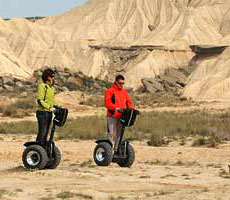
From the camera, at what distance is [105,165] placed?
1220 centimetres

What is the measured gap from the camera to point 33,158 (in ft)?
37.7

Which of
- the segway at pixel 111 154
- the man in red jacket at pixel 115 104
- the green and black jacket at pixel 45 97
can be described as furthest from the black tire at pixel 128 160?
the green and black jacket at pixel 45 97

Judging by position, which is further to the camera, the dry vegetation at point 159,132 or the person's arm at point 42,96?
the dry vegetation at point 159,132

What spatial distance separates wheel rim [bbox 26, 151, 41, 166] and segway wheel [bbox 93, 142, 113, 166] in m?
1.37

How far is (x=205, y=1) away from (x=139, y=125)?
88.1m

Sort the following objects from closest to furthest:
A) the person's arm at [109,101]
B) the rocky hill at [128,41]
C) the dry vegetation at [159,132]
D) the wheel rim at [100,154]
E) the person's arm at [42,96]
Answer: the person's arm at [42,96]
the person's arm at [109,101]
the wheel rim at [100,154]
the dry vegetation at [159,132]
the rocky hill at [128,41]

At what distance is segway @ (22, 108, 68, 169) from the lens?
1131 cm

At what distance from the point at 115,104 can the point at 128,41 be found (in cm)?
9637

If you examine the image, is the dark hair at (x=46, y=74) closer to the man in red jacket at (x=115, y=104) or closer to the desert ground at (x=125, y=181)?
the man in red jacket at (x=115, y=104)

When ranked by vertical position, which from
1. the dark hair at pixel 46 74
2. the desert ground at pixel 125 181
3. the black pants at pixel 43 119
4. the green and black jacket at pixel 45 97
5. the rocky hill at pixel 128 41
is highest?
the rocky hill at pixel 128 41

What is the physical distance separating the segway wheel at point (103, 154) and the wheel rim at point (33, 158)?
1.37m

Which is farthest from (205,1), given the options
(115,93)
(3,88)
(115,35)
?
(115,93)

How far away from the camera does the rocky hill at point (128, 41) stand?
83938mm

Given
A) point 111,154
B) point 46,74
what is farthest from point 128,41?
point 46,74
